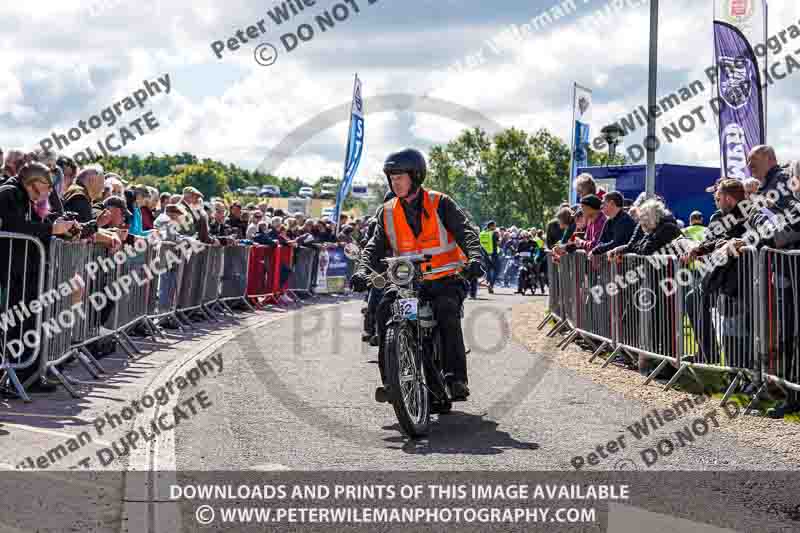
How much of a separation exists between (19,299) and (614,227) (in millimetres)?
6891

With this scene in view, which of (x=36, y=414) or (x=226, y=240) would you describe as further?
(x=226, y=240)

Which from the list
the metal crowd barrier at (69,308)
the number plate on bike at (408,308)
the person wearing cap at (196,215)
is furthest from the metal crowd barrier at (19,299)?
the person wearing cap at (196,215)

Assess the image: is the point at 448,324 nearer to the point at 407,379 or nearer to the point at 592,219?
the point at 407,379

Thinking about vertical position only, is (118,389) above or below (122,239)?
below

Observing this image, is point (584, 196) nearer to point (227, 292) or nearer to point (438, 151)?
point (227, 292)

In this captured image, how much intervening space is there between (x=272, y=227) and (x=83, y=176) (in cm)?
1212

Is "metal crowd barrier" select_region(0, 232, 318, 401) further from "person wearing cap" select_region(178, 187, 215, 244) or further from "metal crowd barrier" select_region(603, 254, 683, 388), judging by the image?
"metal crowd barrier" select_region(603, 254, 683, 388)

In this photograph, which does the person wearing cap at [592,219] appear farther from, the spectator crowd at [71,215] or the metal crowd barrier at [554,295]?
the spectator crowd at [71,215]

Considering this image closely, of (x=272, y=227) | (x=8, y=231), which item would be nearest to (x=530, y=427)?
(x=8, y=231)

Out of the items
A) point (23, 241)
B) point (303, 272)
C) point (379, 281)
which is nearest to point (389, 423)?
point (379, 281)

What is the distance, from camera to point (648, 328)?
1113cm

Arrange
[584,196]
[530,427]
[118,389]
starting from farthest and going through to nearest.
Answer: [584,196] → [118,389] → [530,427]

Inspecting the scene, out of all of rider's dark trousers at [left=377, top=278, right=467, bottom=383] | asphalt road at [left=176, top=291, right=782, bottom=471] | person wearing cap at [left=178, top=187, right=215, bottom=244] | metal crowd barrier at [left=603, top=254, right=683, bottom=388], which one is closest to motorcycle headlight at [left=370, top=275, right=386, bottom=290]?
rider's dark trousers at [left=377, top=278, right=467, bottom=383]

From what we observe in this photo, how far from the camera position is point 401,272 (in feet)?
25.5
